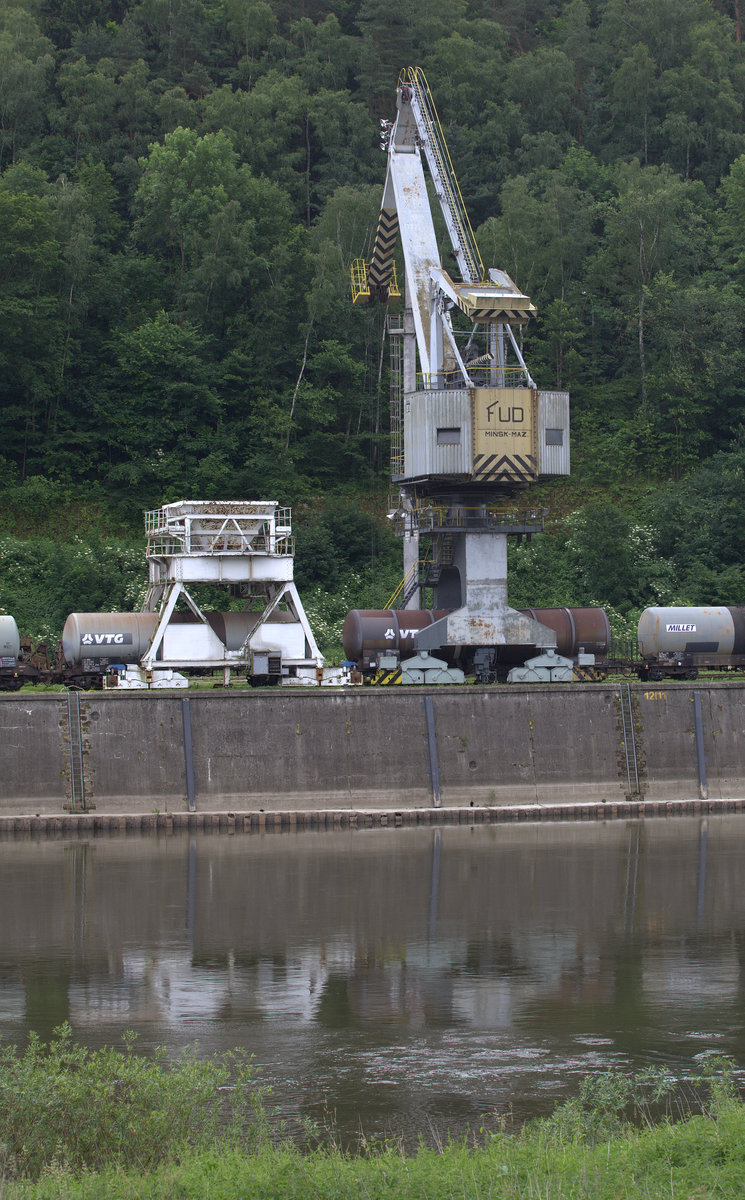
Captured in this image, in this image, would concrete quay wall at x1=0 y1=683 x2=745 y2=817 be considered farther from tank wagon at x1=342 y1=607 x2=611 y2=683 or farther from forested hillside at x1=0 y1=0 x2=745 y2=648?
forested hillside at x1=0 y1=0 x2=745 y2=648

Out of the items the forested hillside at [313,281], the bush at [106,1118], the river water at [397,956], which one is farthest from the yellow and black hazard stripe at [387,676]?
the bush at [106,1118]

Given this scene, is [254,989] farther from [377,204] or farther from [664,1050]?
[377,204]

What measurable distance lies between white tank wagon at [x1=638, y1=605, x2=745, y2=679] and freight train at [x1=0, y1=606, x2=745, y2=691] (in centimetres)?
4

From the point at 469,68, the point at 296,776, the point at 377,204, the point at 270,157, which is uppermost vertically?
the point at 469,68

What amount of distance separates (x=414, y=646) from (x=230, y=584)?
7.55 metres

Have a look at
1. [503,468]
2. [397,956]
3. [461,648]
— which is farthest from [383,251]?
[397,956]

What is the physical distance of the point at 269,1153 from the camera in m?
14.8

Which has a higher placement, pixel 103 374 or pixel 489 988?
pixel 103 374

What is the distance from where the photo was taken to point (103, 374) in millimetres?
79188

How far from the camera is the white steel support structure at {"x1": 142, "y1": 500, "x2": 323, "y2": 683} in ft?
163

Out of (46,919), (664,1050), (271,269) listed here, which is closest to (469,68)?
(271,269)

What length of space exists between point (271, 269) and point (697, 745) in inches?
1814

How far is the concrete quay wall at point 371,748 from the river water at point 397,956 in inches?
82.7

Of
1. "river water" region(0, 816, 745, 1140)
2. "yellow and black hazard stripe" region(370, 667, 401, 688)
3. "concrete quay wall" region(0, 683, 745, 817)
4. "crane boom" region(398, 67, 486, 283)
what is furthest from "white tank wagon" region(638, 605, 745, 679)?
"crane boom" region(398, 67, 486, 283)
